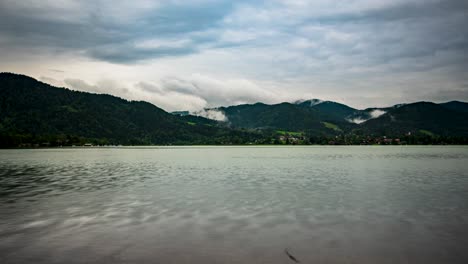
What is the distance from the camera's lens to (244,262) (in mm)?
12266

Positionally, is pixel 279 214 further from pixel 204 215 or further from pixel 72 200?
pixel 72 200

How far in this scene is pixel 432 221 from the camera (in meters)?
18.9

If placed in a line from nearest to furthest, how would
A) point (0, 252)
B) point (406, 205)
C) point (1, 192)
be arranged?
point (0, 252) → point (406, 205) → point (1, 192)

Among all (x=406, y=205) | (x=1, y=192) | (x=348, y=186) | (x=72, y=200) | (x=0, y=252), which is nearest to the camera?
(x=0, y=252)

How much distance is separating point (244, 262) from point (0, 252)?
920 cm

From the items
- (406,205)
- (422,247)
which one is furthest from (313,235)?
(406,205)

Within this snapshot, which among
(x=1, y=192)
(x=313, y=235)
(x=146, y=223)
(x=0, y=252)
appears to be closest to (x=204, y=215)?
(x=146, y=223)

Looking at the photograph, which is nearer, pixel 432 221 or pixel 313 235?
pixel 313 235

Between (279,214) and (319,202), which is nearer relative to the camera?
(279,214)

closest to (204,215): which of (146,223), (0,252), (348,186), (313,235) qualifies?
(146,223)

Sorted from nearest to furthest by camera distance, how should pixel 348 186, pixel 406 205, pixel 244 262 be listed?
pixel 244 262 → pixel 406 205 → pixel 348 186

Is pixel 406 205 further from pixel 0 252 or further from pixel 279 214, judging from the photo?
pixel 0 252

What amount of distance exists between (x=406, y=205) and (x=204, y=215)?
1338 centimetres

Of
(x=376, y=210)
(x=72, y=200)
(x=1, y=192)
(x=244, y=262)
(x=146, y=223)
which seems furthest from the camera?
(x=1, y=192)
